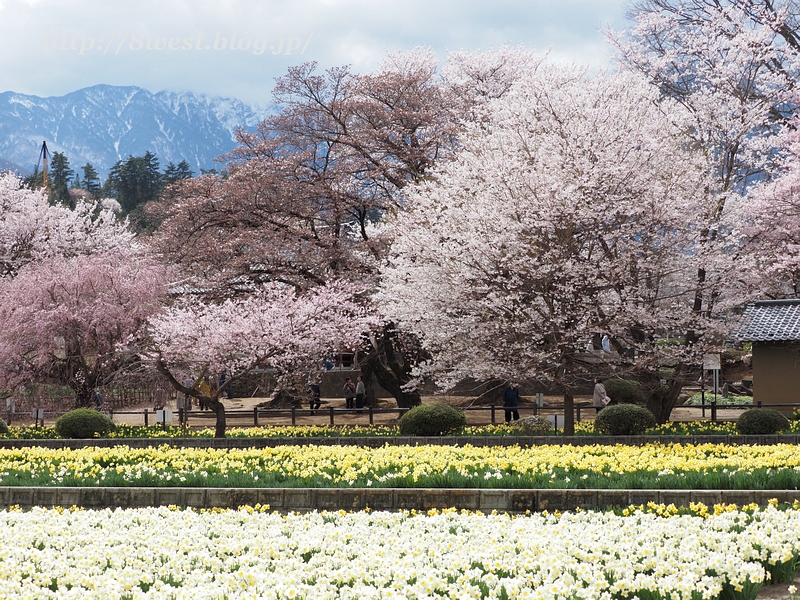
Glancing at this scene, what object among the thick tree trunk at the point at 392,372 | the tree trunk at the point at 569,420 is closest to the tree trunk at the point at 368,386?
the thick tree trunk at the point at 392,372

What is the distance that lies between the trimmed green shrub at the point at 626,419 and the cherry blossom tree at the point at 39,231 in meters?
24.6

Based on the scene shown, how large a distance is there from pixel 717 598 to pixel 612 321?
13.8 meters

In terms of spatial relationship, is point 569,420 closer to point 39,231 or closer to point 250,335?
point 250,335

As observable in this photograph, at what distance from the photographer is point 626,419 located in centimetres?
1780

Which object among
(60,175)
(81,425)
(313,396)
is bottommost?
(81,425)

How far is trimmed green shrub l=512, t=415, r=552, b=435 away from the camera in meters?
19.6

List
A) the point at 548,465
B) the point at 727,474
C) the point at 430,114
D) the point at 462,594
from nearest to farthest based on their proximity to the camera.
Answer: the point at 462,594
the point at 727,474
the point at 548,465
the point at 430,114

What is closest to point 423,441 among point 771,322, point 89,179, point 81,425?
point 81,425

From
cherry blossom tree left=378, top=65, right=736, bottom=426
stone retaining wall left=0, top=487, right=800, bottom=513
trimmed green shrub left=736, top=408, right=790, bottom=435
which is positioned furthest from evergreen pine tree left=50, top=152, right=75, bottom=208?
trimmed green shrub left=736, top=408, right=790, bottom=435

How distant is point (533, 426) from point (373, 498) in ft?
33.2

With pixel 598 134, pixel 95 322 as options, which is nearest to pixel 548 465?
pixel 598 134

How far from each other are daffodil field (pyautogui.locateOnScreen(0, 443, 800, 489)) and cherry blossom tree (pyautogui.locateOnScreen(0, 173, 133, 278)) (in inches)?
870

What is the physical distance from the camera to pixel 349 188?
28.0 meters

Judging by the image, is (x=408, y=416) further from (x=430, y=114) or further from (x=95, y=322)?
(x=430, y=114)
